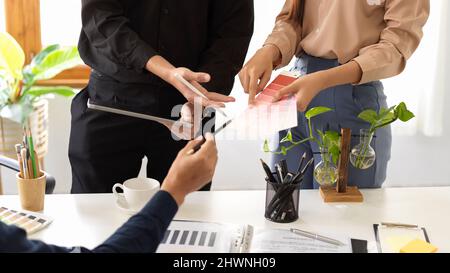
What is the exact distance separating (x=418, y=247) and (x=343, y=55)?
74 centimetres

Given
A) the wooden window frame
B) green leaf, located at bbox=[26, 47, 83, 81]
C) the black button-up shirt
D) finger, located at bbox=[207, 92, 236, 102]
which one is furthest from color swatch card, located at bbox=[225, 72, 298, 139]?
the wooden window frame

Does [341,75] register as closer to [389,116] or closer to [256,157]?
[389,116]

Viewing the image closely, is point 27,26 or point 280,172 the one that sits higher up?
point 27,26

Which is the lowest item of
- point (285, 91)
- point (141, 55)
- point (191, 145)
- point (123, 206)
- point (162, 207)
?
point (123, 206)

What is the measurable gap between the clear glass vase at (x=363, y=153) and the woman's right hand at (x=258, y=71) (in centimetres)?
34

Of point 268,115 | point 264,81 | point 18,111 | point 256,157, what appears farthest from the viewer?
point 256,157

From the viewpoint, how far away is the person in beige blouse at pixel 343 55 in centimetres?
191

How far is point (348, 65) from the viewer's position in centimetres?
192

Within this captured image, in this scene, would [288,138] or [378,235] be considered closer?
[378,235]

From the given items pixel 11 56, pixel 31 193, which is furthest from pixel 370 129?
pixel 11 56

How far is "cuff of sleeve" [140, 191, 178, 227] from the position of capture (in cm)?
123

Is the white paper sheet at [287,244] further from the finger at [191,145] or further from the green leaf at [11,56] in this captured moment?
the green leaf at [11,56]

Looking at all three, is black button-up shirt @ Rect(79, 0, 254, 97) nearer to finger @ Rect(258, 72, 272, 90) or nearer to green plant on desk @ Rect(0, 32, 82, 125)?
finger @ Rect(258, 72, 272, 90)

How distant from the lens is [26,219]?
164 centimetres
